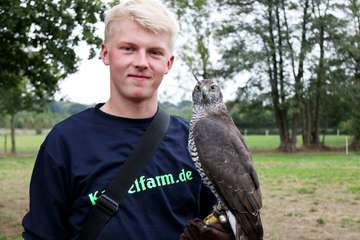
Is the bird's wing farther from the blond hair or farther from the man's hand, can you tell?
the blond hair

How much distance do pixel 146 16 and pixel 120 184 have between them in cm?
81

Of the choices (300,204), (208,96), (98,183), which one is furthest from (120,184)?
(300,204)

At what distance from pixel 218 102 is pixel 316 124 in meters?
36.9

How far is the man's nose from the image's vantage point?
2.39 meters

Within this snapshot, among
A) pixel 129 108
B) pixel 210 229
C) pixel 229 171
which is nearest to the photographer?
pixel 129 108

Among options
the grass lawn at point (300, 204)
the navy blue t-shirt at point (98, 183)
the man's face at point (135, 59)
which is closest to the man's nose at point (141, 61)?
the man's face at point (135, 59)

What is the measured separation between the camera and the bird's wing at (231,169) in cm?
306

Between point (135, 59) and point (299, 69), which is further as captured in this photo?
point (299, 69)

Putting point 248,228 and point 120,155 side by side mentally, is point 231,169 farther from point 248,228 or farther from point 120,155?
point 120,155

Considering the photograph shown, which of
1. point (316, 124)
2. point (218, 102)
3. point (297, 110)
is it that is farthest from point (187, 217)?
point (316, 124)

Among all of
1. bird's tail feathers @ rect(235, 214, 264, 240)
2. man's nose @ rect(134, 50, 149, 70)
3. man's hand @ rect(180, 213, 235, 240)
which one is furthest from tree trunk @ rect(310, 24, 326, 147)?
man's nose @ rect(134, 50, 149, 70)

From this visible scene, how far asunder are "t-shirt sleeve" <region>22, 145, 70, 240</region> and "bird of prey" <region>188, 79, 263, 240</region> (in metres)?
0.81

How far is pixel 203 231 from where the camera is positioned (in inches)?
101

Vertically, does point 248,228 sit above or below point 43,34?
below
